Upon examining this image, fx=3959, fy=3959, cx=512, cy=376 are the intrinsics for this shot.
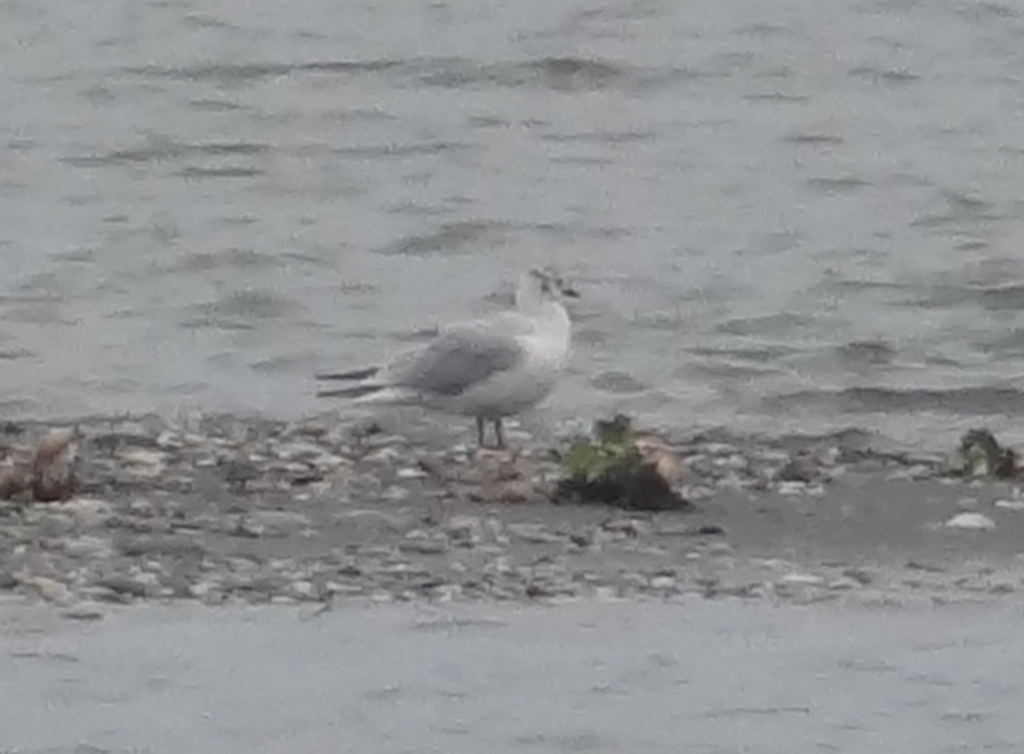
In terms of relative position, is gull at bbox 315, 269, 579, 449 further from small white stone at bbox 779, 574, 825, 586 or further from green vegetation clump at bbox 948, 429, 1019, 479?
small white stone at bbox 779, 574, 825, 586

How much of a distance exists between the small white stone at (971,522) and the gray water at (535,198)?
10.4 feet

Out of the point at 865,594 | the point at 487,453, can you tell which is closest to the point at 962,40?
the point at 487,453

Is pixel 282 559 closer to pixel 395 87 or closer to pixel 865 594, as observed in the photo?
pixel 865 594

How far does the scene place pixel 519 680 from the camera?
10.6 meters

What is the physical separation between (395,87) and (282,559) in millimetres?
14681

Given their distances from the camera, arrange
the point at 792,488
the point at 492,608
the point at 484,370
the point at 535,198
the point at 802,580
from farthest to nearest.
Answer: the point at 535,198 → the point at 484,370 → the point at 792,488 → the point at 802,580 → the point at 492,608

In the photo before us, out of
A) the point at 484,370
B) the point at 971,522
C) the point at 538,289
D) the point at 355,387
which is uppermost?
the point at 538,289

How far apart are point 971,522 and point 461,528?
67.8 inches

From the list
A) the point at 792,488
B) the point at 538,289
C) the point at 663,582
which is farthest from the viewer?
the point at 538,289

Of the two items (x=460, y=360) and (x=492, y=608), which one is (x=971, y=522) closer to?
(x=492, y=608)

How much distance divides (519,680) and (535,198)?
12.4m

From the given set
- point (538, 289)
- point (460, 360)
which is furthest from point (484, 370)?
point (538, 289)

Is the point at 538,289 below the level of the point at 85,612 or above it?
above

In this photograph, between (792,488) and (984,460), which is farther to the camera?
(984,460)
